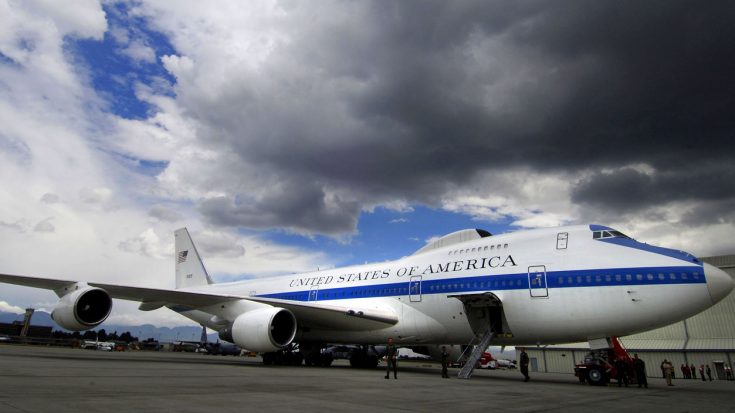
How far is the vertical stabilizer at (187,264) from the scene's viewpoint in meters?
30.6

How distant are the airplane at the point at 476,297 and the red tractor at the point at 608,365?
512 millimetres

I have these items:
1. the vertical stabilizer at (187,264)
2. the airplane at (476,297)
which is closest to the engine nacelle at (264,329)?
the airplane at (476,297)

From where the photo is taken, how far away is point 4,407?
5266 mm

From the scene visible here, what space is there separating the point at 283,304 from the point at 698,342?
31.1m

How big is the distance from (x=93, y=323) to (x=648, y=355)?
117ft

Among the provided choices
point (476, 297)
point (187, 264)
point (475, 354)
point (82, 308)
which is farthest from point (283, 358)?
point (187, 264)

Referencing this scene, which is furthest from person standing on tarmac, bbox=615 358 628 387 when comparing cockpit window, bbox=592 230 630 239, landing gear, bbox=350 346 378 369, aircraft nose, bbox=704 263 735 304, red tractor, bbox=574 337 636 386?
landing gear, bbox=350 346 378 369

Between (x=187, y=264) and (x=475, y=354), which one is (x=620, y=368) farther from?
(x=187, y=264)

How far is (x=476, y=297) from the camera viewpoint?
51.3ft

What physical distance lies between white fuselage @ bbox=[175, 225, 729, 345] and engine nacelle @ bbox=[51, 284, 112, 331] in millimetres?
4828

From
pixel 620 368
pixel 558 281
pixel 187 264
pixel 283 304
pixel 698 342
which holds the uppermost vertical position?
pixel 187 264

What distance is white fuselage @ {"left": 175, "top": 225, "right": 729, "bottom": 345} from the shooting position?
13.2 m

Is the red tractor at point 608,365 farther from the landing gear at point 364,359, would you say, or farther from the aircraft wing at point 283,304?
the landing gear at point 364,359

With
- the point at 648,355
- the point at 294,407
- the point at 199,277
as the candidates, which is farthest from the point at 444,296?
the point at 648,355
